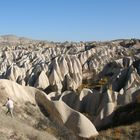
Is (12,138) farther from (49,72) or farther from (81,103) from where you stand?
(49,72)

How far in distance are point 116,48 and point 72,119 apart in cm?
6576

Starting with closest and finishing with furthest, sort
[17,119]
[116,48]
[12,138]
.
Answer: [12,138]
[17,119]
[116,48]

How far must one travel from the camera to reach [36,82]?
168ft

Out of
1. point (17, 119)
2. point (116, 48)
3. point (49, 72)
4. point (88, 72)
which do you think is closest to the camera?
point (17, 119)

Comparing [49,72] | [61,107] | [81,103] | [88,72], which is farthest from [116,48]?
[61,107]

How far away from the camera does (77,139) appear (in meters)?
19.6

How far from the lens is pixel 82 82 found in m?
57.5

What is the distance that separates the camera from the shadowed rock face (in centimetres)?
2192

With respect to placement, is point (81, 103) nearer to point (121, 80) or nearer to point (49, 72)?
point (121, 80)

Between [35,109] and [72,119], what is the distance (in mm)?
2125

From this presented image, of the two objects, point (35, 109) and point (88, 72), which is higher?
point (35, 109)

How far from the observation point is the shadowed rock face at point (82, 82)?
21.9 meters

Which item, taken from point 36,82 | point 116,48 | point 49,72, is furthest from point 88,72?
point 116,48

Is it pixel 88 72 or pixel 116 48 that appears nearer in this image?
pixel 88 72
